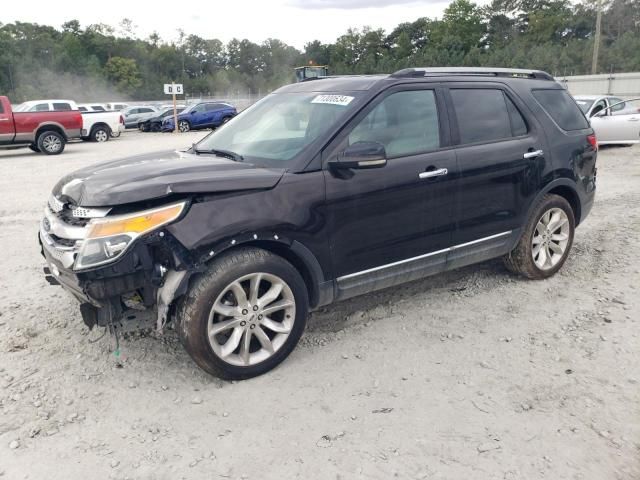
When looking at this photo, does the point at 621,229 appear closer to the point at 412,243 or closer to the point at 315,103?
the point at 412,243

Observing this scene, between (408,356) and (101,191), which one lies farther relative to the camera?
(408,356)

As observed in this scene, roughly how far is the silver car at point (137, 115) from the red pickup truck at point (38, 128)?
1206 centimetres

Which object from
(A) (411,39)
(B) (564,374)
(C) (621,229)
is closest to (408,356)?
(B) (564,374)

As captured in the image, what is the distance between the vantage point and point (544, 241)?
197 inches

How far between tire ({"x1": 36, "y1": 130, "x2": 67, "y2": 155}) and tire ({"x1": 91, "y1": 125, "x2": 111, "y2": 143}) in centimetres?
483

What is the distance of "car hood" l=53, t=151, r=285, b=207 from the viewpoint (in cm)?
310

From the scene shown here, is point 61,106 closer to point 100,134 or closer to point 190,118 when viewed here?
point 100,134

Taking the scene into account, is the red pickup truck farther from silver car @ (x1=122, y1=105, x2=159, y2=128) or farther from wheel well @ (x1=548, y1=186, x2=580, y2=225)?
wheel well @ (x1=548, y1=186, x2=580, y2=225)

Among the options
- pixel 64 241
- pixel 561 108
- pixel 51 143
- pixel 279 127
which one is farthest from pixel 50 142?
pixel 561 108

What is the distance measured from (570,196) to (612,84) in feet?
117

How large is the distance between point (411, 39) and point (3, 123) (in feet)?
308

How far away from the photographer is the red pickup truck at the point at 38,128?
1647cm

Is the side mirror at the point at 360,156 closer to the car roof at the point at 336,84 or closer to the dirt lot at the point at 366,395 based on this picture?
the car roof at the point at 336,84

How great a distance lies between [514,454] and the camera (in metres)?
2.73
